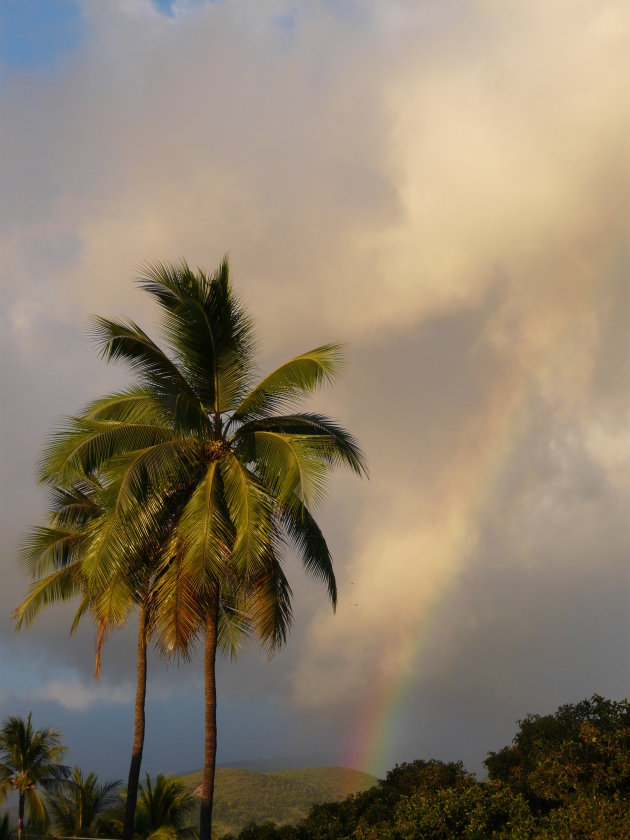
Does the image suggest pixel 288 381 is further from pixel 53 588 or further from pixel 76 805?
pixel 76 805

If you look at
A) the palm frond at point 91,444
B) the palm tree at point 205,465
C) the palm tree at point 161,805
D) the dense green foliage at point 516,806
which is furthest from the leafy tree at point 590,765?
the palm tree at point 161,805

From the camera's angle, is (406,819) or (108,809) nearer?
(406,819)

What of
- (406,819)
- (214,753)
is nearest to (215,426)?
(214,753)

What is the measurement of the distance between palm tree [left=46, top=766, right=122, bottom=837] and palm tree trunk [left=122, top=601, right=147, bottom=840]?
46.1 ft

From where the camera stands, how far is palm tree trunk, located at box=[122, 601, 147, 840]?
23.6 m

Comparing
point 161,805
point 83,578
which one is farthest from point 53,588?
point 161,805

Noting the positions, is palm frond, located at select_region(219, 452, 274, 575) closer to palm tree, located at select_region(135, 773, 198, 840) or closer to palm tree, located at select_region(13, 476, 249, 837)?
palm tree, located at select_region(13, 476, 249, 837)

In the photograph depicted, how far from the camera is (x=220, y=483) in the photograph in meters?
19.0

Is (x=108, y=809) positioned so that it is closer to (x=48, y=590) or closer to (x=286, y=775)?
(x=48, y=590)

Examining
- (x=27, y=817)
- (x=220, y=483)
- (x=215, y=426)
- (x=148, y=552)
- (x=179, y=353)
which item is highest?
(x=179, y=353)

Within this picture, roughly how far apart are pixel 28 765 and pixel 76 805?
2770mm

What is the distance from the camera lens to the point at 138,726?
25.7 m

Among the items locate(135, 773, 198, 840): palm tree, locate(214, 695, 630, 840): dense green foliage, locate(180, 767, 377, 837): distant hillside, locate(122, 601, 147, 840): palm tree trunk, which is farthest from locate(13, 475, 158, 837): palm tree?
locate(180, 767, 377, 837): distant hillside

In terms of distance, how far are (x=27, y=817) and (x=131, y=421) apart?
1052 inches
